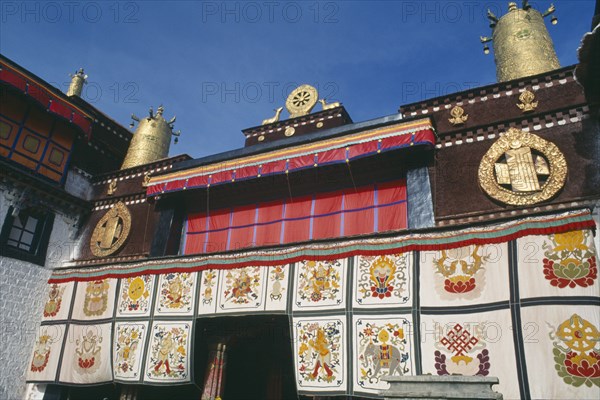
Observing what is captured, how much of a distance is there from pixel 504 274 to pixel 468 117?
139 inches

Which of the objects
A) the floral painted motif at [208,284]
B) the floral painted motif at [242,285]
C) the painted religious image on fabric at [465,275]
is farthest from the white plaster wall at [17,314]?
the painted religious image on fabric at [465,275]

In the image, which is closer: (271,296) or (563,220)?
(563,220)

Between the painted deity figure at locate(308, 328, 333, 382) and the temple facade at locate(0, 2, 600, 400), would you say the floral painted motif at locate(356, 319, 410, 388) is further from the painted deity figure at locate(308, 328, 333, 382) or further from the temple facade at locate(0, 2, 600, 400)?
the painted deity figure at locate(308, 328, 333, 382)

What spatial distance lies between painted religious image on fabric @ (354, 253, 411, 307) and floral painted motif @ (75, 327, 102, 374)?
631 cm

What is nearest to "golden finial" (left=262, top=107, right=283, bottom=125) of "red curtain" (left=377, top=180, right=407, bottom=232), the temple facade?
the temple facade

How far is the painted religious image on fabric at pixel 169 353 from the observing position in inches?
349

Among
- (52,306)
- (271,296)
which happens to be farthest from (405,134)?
(52,306)

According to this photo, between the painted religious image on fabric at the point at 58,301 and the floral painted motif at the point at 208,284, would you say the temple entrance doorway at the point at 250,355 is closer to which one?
the floral painted motif at the point at 208,284

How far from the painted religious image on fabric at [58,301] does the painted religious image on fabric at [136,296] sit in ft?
6.73

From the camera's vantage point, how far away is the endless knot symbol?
262 inches

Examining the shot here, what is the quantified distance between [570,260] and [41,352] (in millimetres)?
11896

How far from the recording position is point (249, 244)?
10742mm

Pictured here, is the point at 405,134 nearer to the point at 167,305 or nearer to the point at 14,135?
the point at 167,305

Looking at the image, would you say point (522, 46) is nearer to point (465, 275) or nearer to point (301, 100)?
point (301, 100)
